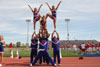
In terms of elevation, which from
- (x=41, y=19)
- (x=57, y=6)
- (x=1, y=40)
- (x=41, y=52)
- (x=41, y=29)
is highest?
(x=57, y=6)

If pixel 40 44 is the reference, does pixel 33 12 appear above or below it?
above

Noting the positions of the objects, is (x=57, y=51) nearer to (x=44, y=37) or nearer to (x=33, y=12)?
(x=44, y=37)

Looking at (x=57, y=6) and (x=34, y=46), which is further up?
(x=57, y=6)

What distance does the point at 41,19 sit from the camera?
11.9m

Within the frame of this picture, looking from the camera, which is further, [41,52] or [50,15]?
[50,15]

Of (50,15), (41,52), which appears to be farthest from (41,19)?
(41,52)

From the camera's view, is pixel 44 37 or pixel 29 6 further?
pixel 29 6

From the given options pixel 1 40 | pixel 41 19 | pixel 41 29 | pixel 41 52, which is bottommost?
pixel 41 52

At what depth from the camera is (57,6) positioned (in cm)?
1205

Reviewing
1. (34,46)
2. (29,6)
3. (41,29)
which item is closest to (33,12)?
(29,6)

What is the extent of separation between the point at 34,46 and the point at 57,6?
3.48 meters

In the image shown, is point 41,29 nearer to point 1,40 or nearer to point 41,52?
point 41,52

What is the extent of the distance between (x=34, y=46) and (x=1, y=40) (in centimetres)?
242

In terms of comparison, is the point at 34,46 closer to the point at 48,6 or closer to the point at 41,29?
the point at 41,29
